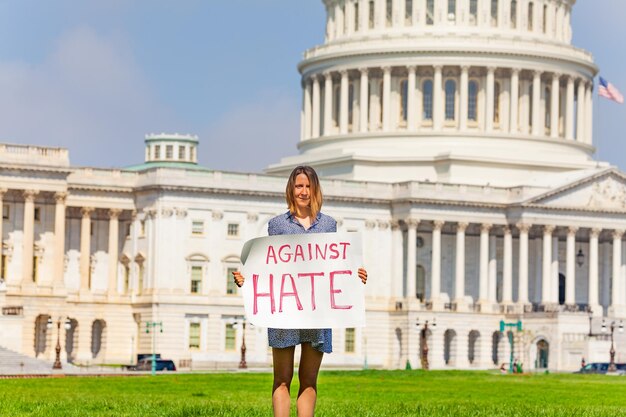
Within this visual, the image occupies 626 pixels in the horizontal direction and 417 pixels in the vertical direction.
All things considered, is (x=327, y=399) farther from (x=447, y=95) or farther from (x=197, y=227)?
(x=447, y=95)

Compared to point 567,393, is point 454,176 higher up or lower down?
higher up

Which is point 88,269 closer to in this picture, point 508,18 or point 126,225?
point 126,225

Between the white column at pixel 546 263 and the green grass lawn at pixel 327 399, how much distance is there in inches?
1915

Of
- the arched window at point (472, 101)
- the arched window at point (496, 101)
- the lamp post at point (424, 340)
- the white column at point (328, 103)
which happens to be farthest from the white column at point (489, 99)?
the lamp post at point (424, 340)

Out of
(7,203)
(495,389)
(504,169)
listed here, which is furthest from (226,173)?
(495,389)

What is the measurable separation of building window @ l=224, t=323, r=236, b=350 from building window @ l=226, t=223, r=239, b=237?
671 cm

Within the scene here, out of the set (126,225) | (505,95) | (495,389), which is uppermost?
(505,95)

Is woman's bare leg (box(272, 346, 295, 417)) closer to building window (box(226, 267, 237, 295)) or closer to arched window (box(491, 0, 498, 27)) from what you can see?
building window (box(226, 267, 237, 295))

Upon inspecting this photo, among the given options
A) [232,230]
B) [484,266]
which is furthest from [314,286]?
[484,266]

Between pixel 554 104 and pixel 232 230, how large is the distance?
1453 inches

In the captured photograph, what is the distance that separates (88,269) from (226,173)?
12.5 m

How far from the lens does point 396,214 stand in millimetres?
137125

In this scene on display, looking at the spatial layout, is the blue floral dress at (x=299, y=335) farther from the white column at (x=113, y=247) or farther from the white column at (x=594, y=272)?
the white column at (x=594, y=272)

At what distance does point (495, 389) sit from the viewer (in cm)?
6481
